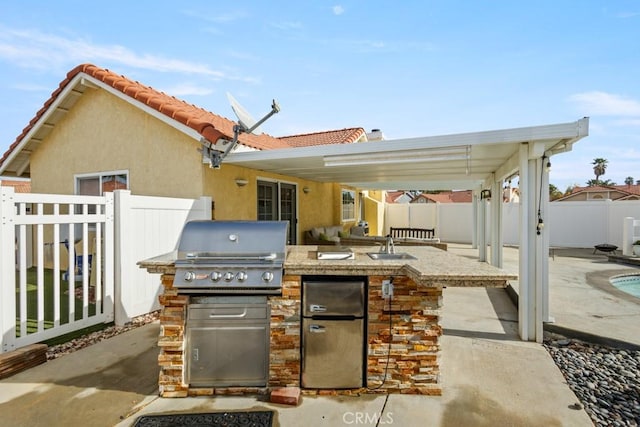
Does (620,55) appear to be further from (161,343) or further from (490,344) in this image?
(161,343)

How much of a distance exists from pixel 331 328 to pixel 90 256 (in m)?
6.25

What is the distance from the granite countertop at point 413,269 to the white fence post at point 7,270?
237 cm

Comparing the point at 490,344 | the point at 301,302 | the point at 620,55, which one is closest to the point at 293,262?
the point at 301,302

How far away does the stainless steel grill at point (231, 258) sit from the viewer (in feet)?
10.2

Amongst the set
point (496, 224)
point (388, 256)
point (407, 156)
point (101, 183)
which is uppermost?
point (407, 156)

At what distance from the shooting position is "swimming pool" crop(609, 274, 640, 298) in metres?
8.89

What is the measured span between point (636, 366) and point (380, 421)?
3.66 m

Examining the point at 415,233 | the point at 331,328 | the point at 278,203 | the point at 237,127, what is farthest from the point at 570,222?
the point at 331,328

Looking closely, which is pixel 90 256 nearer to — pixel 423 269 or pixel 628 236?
pixel 423 269

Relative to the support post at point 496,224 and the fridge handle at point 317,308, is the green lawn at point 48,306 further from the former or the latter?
the support post at point 496,224

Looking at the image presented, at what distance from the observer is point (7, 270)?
13.6 feet

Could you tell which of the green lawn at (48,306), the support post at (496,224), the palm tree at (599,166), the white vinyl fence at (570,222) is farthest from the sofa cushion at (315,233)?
the palm tree at (599,166)

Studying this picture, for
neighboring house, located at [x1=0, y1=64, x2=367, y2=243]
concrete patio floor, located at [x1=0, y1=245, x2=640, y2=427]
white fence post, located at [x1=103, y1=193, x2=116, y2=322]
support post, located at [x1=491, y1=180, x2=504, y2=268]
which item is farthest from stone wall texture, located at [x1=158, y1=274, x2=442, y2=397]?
support post, located at [x1=491, y1=180, x2=504, y2=268]

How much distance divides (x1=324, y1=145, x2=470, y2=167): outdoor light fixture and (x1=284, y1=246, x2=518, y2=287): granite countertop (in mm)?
2468
